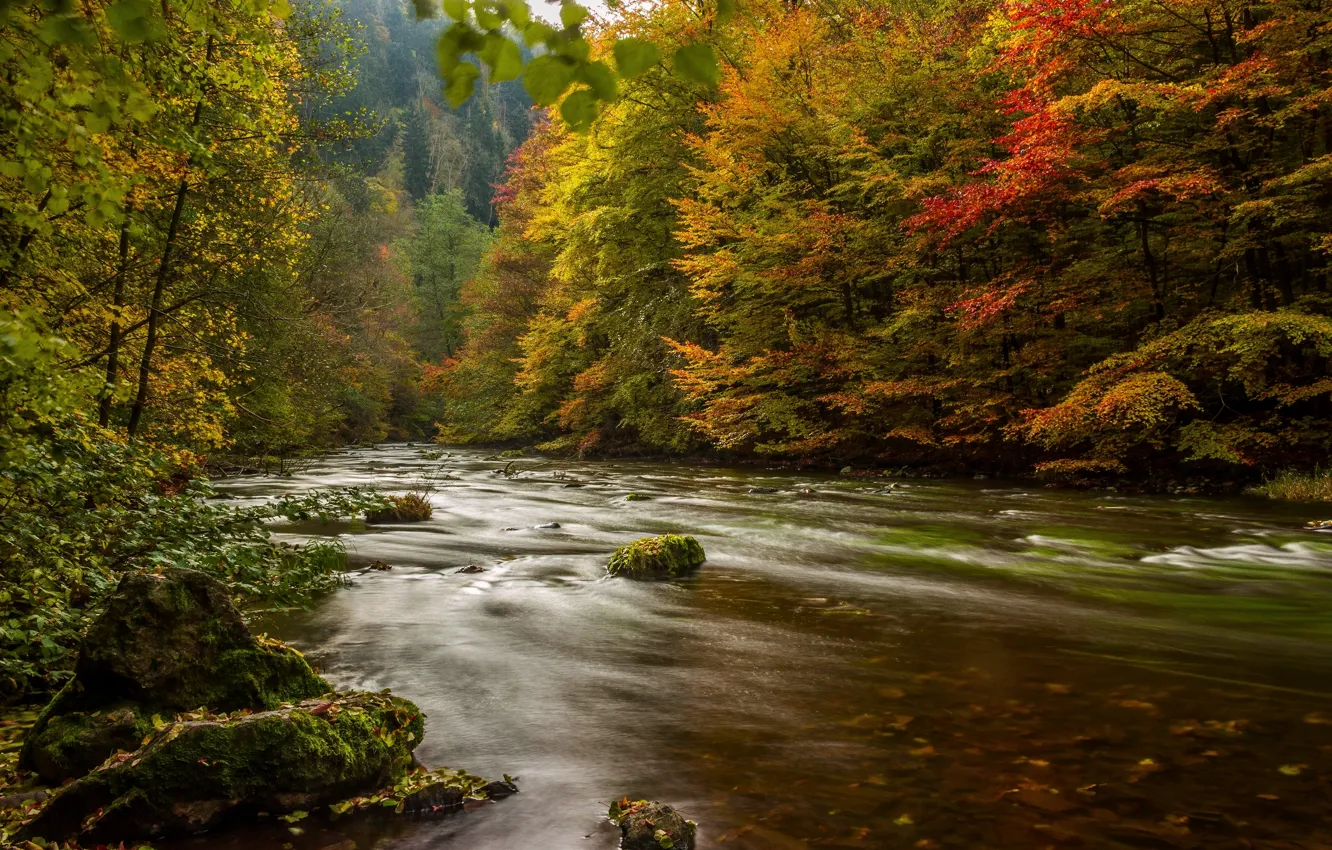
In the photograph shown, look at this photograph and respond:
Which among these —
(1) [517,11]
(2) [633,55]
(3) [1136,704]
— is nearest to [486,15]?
(1) [517,11]

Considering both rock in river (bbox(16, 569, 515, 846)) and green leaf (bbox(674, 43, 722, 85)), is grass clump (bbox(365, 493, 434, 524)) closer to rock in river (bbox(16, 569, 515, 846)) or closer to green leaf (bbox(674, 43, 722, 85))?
rock in river (bbox(16, 569, 515, 846))

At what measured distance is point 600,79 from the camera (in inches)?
57.5

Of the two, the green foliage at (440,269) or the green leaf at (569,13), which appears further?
the green foliage at (440,269)

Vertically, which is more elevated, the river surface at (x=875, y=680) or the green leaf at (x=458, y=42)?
the green leaf at (x=458, y=42)

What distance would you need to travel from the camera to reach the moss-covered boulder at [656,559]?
25.7 feet

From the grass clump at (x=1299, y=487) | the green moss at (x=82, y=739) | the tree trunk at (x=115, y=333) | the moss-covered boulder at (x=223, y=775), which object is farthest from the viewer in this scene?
the grass clump at (x=1299, y=487)

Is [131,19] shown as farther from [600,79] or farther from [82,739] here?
[82,739]

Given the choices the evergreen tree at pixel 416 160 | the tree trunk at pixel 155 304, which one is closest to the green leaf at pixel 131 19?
the tree trunk at pixel 155 304

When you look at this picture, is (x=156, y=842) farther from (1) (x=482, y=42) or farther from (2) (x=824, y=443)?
(2) (x=824, y=443)

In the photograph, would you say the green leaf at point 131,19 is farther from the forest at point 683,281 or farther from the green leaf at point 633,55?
the green leaf at point 633,55

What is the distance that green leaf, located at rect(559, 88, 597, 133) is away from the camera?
1.49 m

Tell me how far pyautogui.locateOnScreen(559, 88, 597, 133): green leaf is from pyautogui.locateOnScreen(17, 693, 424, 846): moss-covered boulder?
2.79m

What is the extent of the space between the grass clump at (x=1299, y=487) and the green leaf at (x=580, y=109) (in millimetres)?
13290

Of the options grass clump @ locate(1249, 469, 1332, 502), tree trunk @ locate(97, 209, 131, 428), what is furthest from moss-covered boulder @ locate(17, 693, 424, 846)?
grass clump @ locate(1249, 469, 1332, 502)
